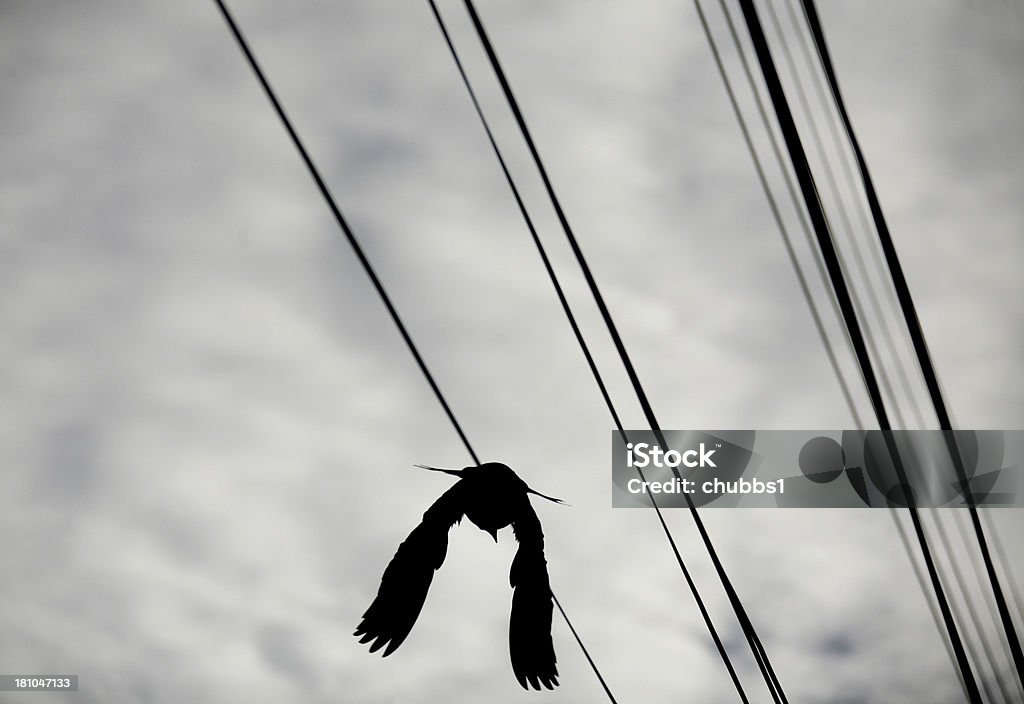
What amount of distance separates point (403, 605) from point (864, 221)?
5.92 metres

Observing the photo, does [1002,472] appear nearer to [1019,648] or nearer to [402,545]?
[1019,648]

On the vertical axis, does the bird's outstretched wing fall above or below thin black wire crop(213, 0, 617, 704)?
below

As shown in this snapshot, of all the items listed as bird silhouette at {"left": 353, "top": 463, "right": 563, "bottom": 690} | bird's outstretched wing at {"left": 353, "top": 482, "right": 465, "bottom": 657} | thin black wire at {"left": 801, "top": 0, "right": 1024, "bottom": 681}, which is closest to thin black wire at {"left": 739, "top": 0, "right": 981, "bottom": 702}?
thin black wire at {"left": 801, "top": 0, "right": 1024, "bottom": 681}

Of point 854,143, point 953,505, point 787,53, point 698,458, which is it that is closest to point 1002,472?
point 953,505

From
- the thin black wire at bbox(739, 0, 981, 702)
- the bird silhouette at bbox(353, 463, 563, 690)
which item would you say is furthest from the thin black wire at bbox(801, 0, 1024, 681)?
the bird silhouette at bbox(353, 463, 563, 690)

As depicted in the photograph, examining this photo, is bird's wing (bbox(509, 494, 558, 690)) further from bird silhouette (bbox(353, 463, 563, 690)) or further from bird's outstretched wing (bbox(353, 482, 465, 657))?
bird's outstretched wing (bbox(353, 482, 465, 657))

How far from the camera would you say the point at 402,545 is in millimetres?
3818

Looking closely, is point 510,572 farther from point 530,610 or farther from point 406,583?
point 406,583

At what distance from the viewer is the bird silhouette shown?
12.1ft

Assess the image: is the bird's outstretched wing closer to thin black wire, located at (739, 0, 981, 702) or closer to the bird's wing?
the bird's wing

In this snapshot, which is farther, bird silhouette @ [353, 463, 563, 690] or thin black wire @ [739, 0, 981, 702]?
bird silhouette @ [353, 463, 563, 690]

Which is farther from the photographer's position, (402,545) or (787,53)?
(787,53)

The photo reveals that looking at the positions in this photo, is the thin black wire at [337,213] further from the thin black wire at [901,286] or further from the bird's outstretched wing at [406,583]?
the thin black wire at [901,286]

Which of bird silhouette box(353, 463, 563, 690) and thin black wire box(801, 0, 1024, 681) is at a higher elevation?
thin black wire box(801, 0, 1024, 681)
